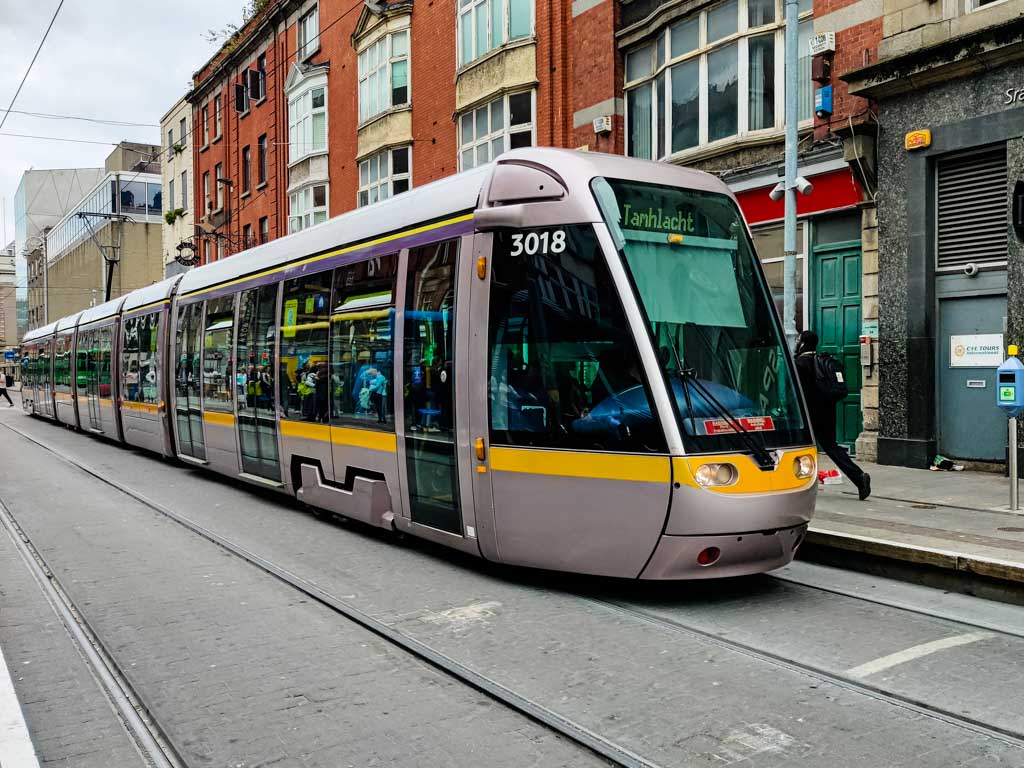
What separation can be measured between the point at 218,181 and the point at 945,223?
3053 cm

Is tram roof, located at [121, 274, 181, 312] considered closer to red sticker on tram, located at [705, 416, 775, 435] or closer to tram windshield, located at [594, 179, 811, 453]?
tram windshield, located at [594, 179, 811, 453]

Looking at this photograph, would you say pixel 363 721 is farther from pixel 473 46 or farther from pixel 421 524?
pixel 473 46

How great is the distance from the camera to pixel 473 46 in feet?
70.4

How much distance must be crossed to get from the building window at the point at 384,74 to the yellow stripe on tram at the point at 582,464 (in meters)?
19.6

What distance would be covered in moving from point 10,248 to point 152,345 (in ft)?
375

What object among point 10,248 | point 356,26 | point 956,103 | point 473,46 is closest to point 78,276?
point 10,248

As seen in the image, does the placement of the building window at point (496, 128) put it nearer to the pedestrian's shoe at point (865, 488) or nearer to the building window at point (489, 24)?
the building window at point (489, 24)

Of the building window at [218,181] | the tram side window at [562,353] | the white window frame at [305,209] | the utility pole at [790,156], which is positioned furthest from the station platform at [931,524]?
the building window at [218,181]

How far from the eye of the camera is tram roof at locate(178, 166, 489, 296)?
7141mm

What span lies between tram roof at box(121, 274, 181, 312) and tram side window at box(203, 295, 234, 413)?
2.13 metres

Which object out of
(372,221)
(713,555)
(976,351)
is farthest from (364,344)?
(976,351)

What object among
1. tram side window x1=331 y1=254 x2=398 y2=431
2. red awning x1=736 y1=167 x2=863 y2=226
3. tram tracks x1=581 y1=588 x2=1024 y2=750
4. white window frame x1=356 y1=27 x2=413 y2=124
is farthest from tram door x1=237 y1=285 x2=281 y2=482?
white window frame x1=356 y1=27 x2=413 y2=124

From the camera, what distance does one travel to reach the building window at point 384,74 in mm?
24391

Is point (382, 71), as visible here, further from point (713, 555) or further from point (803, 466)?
point (713, 555)
